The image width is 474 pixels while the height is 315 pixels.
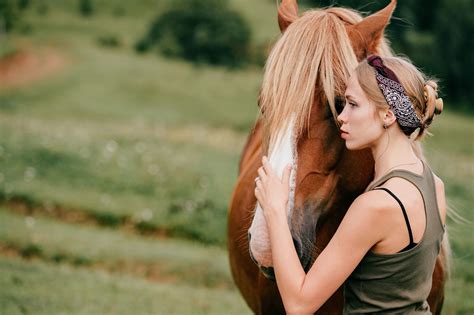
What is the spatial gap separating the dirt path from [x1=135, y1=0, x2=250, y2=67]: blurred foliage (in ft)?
23.9

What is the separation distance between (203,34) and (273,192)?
38.2 meters

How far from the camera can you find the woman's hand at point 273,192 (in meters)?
2.44

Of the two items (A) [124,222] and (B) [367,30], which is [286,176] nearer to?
(B) [367,30]

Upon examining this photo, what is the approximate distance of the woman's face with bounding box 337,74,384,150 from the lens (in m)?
2.46

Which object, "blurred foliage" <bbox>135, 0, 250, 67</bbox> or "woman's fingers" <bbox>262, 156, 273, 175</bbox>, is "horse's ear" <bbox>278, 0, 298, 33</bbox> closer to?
"woman's fingers" <bbox>262, 156, 273, 175</bbox>

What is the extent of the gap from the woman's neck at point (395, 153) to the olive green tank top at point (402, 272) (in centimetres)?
7

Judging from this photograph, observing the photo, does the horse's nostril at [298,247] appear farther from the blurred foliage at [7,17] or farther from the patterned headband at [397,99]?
the blurred foliage at [7,17]

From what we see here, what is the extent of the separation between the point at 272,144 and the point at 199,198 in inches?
342

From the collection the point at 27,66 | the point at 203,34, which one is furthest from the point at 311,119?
the point at 203,34

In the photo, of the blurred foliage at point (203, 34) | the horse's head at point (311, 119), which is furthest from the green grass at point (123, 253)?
the blurred foliage at point (203, 34)

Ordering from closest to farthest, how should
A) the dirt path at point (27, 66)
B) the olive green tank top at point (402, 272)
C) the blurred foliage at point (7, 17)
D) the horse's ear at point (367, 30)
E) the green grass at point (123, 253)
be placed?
the olive green tank top at point (402, 272)
the horse's ear at point (367, 30)
the green grass at point (123, 253)
the dirt path at point (27, 66)
the blurred foliage at point (7, 17)

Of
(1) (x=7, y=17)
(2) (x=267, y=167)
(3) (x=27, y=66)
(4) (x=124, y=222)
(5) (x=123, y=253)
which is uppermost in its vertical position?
(2) (x=267, y=167)

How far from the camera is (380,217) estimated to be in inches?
89.8

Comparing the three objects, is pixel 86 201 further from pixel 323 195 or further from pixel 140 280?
pixel 323 195
